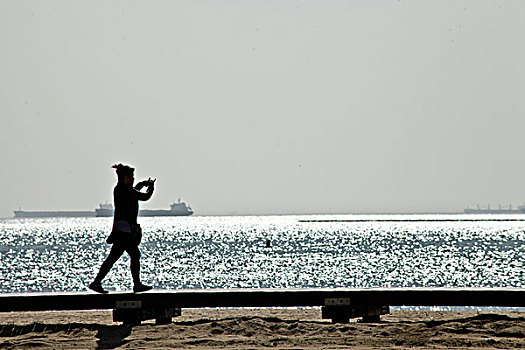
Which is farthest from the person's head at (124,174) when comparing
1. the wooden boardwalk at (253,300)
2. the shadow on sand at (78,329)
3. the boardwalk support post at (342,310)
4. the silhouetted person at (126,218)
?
the boardwalk support post at (342,310)

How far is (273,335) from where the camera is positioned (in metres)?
11.4

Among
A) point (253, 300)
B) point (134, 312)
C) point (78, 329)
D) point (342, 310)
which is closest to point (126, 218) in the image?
point (134, 312)

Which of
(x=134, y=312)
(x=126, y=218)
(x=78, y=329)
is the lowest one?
(x=78, y=329)

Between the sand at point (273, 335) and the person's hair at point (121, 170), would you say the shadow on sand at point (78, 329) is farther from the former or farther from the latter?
the person's hair at point (121, 170)

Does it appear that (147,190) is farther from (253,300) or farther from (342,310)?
(342,310)

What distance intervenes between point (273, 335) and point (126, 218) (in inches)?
118

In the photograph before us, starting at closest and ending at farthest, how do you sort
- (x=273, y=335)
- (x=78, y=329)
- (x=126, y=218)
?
(x=273, y=335) → (x=78, y=329) → (x=126, y=218)

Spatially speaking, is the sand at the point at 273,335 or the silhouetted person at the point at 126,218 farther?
the silhouetted person at the point at 126,218

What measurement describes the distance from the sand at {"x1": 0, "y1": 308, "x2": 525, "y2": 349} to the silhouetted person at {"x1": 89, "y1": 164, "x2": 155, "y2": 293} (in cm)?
107

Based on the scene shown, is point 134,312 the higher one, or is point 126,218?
point 126,218

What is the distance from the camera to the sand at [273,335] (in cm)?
1060

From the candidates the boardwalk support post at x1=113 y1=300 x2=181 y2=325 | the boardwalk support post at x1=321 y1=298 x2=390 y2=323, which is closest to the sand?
the boardwalk support post at x1=113 y1=300 x2=181 y2=325

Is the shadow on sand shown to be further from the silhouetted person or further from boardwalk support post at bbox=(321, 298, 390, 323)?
boardwalk support post at bbox=(321, 298, 390, 323)

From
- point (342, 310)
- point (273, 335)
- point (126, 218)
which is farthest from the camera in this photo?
point (342, 310)
